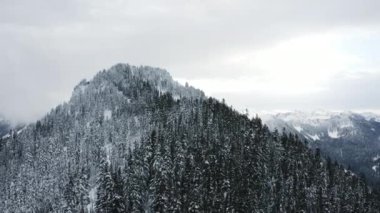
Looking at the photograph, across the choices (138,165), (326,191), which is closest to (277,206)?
(326,191)

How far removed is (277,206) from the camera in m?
144

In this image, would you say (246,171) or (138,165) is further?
(138,165)

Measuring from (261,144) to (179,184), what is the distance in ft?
154

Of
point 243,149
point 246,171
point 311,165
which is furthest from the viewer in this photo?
point 311,165

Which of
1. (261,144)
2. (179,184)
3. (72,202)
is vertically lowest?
(72,202)

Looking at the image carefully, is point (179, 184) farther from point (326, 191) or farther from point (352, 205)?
point (352, 205)

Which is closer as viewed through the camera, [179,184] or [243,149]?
[179,184]

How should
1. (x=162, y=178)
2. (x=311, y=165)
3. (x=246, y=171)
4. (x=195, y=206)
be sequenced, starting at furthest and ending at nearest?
(x=311, y=165)
(x=246, y=171)
(x=162, y=178)
(x=195, y=206)

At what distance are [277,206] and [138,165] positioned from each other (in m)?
45.8

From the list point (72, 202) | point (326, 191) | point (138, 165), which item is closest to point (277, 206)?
point (326, 191)

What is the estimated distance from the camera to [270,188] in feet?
489

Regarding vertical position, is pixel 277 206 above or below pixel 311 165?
below

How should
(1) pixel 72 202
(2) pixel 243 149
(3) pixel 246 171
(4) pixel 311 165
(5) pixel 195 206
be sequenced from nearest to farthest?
1. (5) pixel 195 206
2. (3) pixel 246 171
3. (2) pixel 243 149
4. (4) pixel 311 165
5. (1) pixel 72 202

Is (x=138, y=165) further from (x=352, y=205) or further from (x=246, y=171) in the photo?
(x=352, y=205)
